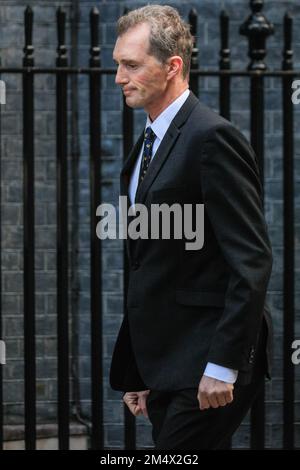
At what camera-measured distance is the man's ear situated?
10.8 feet

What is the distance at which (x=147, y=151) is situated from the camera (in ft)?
11.2

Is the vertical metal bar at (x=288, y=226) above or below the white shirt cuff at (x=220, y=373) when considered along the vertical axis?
above

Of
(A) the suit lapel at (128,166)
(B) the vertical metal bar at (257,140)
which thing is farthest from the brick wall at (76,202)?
(A) the suit lapel at (128,166)

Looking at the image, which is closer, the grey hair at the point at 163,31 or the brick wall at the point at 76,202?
Answer: the grey hair at the point at 163,31

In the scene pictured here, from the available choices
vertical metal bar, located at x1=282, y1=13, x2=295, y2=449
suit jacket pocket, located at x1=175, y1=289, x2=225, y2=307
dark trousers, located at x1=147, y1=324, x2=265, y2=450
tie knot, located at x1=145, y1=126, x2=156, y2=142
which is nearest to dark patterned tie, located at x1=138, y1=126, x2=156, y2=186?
tie knot, located at x1=145, y1=126, x2=156, y2=142

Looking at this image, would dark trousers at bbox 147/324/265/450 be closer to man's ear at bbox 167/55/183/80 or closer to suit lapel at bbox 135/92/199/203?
suit lapel at bbox 135/92/199/203

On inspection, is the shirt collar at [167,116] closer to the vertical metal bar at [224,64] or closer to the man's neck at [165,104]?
the man's neck at [165,104]

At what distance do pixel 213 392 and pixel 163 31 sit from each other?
1061 millimetres

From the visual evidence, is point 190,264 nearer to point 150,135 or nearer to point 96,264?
point 150,135

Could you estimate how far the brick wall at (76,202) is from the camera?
616cm

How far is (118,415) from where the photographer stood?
6207mm

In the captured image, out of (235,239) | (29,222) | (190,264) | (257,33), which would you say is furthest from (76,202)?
(235,239)

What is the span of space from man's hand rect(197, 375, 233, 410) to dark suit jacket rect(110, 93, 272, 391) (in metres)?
0.06

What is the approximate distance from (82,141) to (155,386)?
3.17 metres
